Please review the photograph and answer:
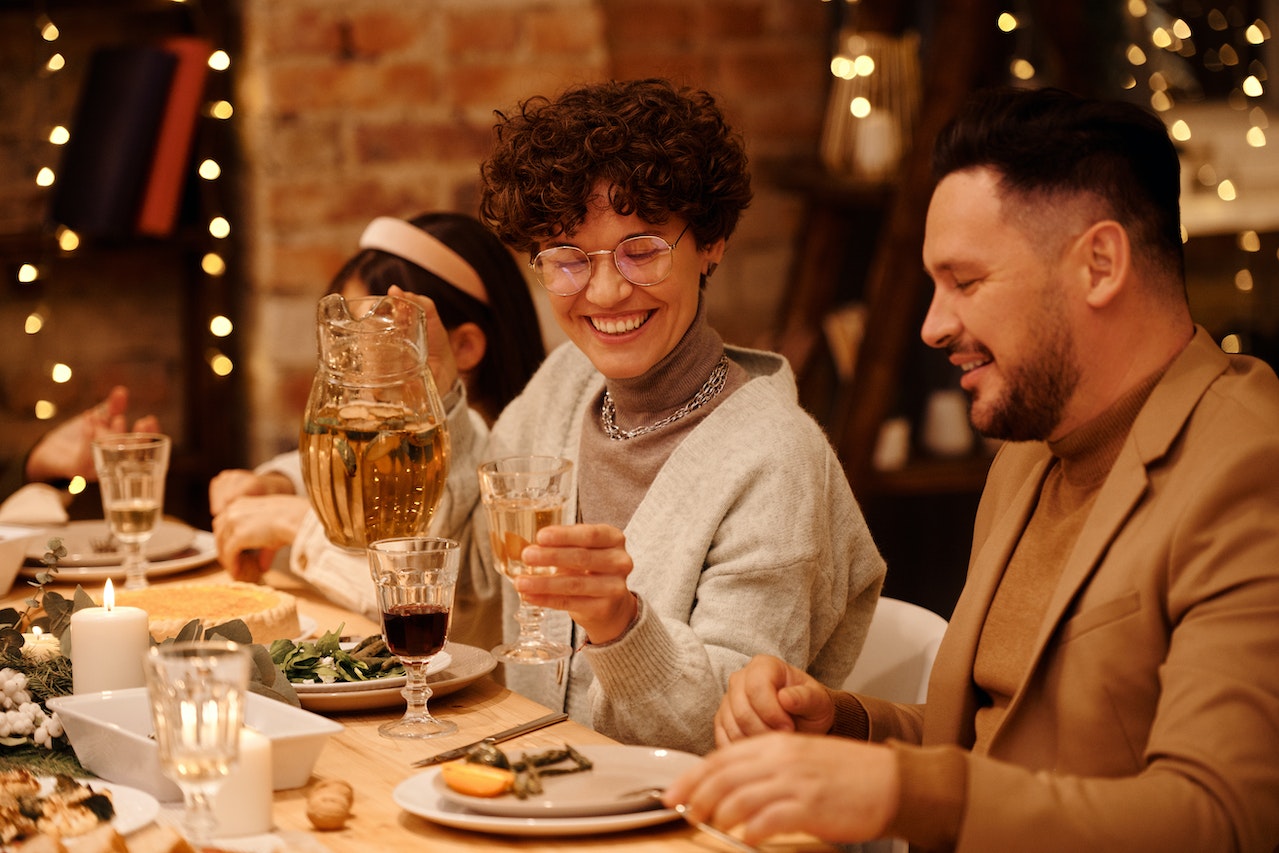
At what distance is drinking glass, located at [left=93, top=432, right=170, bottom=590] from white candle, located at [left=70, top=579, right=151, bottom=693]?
0.73m

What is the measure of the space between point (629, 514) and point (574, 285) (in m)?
0.31

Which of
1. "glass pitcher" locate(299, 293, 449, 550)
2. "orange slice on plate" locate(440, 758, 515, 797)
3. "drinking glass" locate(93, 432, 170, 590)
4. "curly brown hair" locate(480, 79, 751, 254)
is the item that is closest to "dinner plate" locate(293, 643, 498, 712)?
"glass pitcher" locate(299, 293, 449, 550)

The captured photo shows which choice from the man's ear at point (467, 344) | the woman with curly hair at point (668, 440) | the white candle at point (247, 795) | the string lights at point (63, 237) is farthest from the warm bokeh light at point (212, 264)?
the white candle at point (247, 795)

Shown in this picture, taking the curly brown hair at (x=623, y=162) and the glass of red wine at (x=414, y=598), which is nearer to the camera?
the glass of red wine at (x=414, y=598)

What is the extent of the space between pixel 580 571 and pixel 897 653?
23.3 inches

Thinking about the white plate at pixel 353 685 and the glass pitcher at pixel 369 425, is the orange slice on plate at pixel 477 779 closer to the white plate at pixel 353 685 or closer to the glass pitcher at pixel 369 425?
the white plate at pixel 353 685

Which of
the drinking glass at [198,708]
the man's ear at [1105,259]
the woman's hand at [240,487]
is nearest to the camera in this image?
the drinking glass at [198,708]

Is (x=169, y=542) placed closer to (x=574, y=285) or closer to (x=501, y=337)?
(x=501, y=337)

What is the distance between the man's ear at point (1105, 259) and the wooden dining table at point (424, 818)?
58cm

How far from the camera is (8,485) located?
270cm

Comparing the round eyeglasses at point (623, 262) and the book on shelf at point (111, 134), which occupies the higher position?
the book on shelf at point (111, 134)

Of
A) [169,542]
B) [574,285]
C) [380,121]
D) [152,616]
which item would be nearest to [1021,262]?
[574,285]

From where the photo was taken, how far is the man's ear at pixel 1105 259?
139 cm

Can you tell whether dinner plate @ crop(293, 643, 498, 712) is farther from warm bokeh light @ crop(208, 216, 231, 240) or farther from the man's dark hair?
warm bokeh light @ crop(208, 216, 231, 240)
